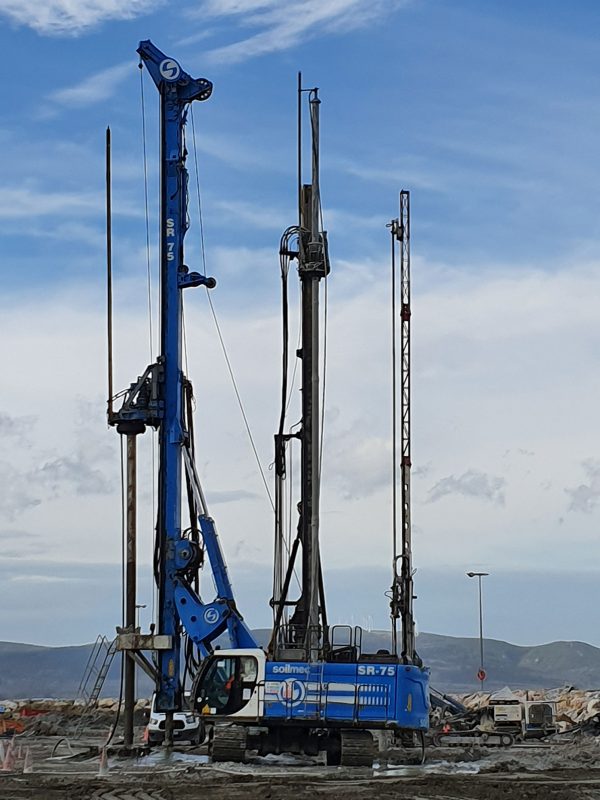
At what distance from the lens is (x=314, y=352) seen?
37.6 meters

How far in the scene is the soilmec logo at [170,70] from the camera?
136 ft

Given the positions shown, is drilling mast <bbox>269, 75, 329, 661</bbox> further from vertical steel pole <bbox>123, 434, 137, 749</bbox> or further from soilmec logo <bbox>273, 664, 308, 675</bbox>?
vertical steel pole <bbox>123, 434, 137, 749</bbox>

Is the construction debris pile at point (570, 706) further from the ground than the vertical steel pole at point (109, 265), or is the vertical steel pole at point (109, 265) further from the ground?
the vertical steel pole at point (109, 265)

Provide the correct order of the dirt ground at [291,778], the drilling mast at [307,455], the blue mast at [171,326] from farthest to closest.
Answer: the blue mast at [171,326] < the drilling mast at [307,455] < the dirt ground at [291,778]

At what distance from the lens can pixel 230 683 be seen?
32969 mm

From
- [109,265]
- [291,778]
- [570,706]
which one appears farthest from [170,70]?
[570,706]

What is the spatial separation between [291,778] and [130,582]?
10.8 m

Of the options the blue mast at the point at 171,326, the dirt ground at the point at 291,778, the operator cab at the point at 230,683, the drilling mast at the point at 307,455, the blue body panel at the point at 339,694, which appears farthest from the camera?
the blue mast at the point at 171,326

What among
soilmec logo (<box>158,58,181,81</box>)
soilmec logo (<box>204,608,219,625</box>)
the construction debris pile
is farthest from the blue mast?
the construction debris pile

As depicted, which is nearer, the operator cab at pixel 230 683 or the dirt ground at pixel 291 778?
the dirt ground at pixel 291 778

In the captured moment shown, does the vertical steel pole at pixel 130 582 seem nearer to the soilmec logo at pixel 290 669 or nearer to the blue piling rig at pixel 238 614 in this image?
the blue piling rig at pixel 238 614

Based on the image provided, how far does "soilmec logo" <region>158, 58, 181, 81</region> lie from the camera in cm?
4131

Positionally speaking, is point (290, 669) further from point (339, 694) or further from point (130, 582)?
point (130, 582)

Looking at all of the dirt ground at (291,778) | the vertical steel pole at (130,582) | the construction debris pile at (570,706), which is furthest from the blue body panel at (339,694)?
the construction debris pile at (570,706)
